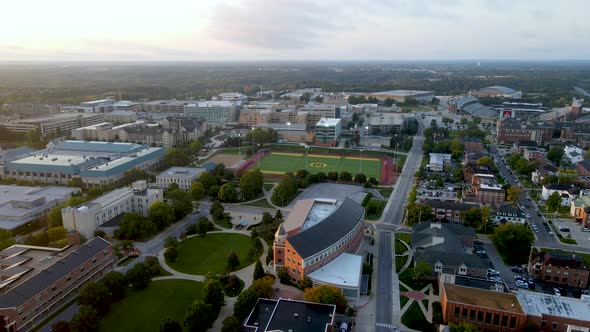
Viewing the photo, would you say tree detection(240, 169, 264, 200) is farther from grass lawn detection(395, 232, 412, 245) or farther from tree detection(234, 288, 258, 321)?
tree detection(234, 288, 258, 321)

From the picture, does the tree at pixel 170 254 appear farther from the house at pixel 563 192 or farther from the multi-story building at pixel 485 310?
the house at pixel 563 192

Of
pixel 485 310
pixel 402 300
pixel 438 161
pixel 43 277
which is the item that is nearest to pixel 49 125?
pixel 43 277

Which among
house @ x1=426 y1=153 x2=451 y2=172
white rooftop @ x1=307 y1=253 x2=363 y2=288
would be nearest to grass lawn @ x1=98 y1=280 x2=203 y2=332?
white rooftop @ x1=307 y1=253 x2=363 y2=288

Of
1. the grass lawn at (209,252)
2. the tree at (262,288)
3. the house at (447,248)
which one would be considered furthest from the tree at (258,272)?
the house at (447,248)

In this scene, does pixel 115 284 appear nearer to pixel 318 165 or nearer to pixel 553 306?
pixel 553 306

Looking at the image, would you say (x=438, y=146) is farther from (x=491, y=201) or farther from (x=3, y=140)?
(x=3, y=140)
